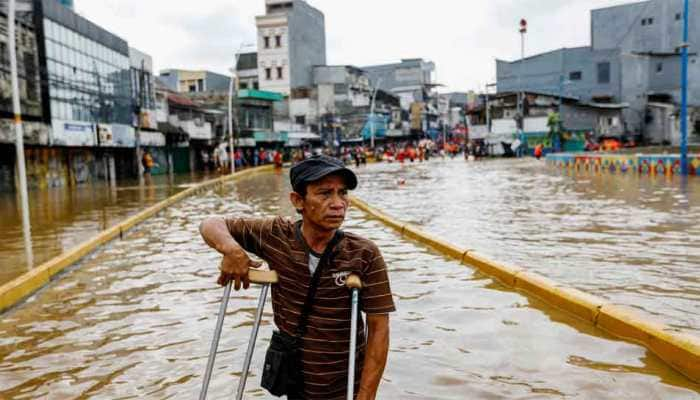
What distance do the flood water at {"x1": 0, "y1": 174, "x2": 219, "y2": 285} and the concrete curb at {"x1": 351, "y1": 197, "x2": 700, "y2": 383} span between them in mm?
5816

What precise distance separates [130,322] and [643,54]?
62.7m

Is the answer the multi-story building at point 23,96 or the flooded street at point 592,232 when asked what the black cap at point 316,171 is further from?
the multi-story building at point 23,96

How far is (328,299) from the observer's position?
2.65 meters

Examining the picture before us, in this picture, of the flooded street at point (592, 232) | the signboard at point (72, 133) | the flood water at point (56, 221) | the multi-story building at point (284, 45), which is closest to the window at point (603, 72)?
the multi-story building at point (284, 45)

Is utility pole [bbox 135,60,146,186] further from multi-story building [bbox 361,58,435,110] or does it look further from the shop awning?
multi-story building [bbox 361,58,435,110]

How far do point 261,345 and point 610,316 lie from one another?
284cm

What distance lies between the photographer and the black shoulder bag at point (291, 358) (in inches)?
103

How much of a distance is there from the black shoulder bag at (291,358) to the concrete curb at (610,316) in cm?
301

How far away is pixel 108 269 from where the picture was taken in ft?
29.3

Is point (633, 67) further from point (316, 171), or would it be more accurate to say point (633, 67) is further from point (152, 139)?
point (316, 171)

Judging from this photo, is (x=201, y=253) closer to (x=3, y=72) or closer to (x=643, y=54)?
(x=3, y=72)

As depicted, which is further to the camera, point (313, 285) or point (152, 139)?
point (152, 139)

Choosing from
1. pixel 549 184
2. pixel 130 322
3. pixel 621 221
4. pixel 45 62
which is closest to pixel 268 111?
pixel 45 62

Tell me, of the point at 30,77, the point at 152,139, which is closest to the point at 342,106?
the point at 152,139
